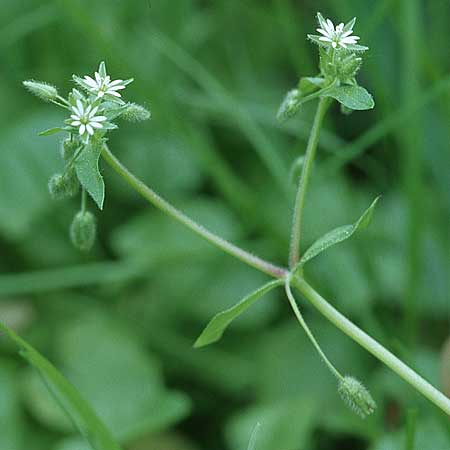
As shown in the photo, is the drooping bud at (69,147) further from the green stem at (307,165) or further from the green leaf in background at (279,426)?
the green leaf in background at (279,426)

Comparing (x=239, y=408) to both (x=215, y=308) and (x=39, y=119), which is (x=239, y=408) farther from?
(x=39, y=119)

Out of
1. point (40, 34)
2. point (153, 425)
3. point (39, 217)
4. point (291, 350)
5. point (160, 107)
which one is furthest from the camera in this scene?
point (40, 34)

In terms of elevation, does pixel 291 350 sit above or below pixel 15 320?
below

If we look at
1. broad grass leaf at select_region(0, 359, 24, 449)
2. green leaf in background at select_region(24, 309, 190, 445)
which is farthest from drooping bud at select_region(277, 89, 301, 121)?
broad grass leaf at select_region(0, 359, 24, 449)

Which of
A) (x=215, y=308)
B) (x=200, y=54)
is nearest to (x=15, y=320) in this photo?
(x=215, y=308)

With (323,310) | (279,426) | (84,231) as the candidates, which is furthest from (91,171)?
(279,426)

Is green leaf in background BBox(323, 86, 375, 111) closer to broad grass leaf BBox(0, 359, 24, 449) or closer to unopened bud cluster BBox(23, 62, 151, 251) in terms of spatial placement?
unopened bud cluster BBox(23, 62, 151, 251)

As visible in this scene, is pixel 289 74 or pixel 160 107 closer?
pixel 160 107

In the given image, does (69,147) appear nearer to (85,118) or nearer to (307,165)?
(85,118)

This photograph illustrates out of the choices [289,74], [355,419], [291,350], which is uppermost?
[289,74]
